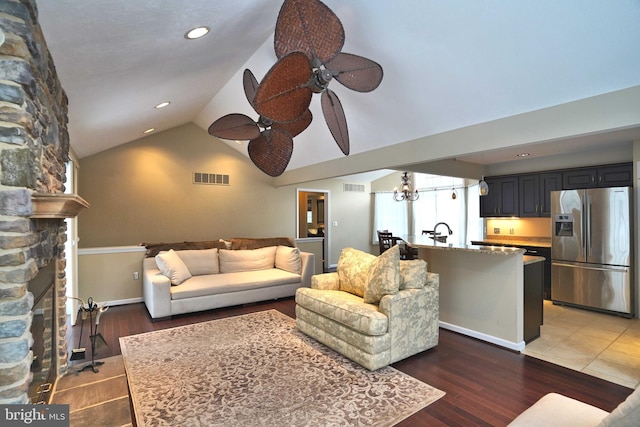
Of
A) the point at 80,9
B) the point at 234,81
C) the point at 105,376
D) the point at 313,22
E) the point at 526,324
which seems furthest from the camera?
the point at 234,81

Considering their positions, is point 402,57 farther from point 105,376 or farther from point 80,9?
point 105,376

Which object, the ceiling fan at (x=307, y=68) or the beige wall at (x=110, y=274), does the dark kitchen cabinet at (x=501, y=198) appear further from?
the beige wall at (x=110, y=274)

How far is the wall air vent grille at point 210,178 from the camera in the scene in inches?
246

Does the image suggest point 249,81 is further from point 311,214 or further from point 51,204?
point 311,214

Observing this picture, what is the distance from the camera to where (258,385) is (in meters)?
2.62

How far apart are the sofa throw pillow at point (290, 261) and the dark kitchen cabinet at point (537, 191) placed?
4.13m

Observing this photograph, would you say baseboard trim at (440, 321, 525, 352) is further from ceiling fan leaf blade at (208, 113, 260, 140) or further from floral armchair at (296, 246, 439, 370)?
ceiling fan leaf blade at (208, 113, 260, 140)

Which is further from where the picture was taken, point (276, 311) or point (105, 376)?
point (276, 311)

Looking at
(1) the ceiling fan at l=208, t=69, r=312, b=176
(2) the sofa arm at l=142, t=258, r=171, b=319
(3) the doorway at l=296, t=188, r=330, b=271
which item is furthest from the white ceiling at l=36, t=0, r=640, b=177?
(3) the doorway at l=296, t=188, r=330, b=271

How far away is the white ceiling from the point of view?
6.28 ft

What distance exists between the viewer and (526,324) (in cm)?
341

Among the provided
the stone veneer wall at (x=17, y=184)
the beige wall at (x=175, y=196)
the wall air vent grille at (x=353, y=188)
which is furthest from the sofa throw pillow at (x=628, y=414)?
the wall air vent grille at (x=353, y=188)

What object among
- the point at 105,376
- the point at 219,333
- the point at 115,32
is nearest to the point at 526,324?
the point at 219,333

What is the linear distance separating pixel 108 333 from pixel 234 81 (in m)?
3.51
